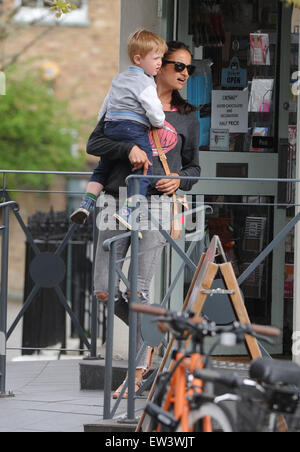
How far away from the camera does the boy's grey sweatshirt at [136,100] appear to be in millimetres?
5883

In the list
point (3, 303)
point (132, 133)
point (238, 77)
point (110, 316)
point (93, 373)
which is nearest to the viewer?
point (110, 316)

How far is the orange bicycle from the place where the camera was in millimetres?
4090

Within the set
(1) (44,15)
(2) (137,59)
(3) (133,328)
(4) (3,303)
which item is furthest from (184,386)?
(1) (44,15)

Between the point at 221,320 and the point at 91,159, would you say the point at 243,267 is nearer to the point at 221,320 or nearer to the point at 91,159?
the point at 221,320

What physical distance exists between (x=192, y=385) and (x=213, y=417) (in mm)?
148

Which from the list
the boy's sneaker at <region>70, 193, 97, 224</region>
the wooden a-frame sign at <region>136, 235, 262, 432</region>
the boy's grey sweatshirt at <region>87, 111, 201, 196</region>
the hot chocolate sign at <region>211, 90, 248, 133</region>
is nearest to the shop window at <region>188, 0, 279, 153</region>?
the hot chocolate sign at <region>211, 90, 248, 133</region>

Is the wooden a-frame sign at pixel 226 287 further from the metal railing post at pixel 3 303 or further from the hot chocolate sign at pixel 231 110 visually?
the hot chocolate sign at pixel 231 110

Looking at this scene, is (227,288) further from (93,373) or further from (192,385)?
(93,373)

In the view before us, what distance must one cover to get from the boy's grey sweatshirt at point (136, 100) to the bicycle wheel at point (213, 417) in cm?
218

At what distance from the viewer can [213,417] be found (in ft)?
13.5

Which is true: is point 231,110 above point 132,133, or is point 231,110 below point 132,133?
above

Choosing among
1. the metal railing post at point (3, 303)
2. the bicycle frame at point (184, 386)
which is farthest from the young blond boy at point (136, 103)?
the bicycle frame at point (184, 386)

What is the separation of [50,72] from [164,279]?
17.2m
